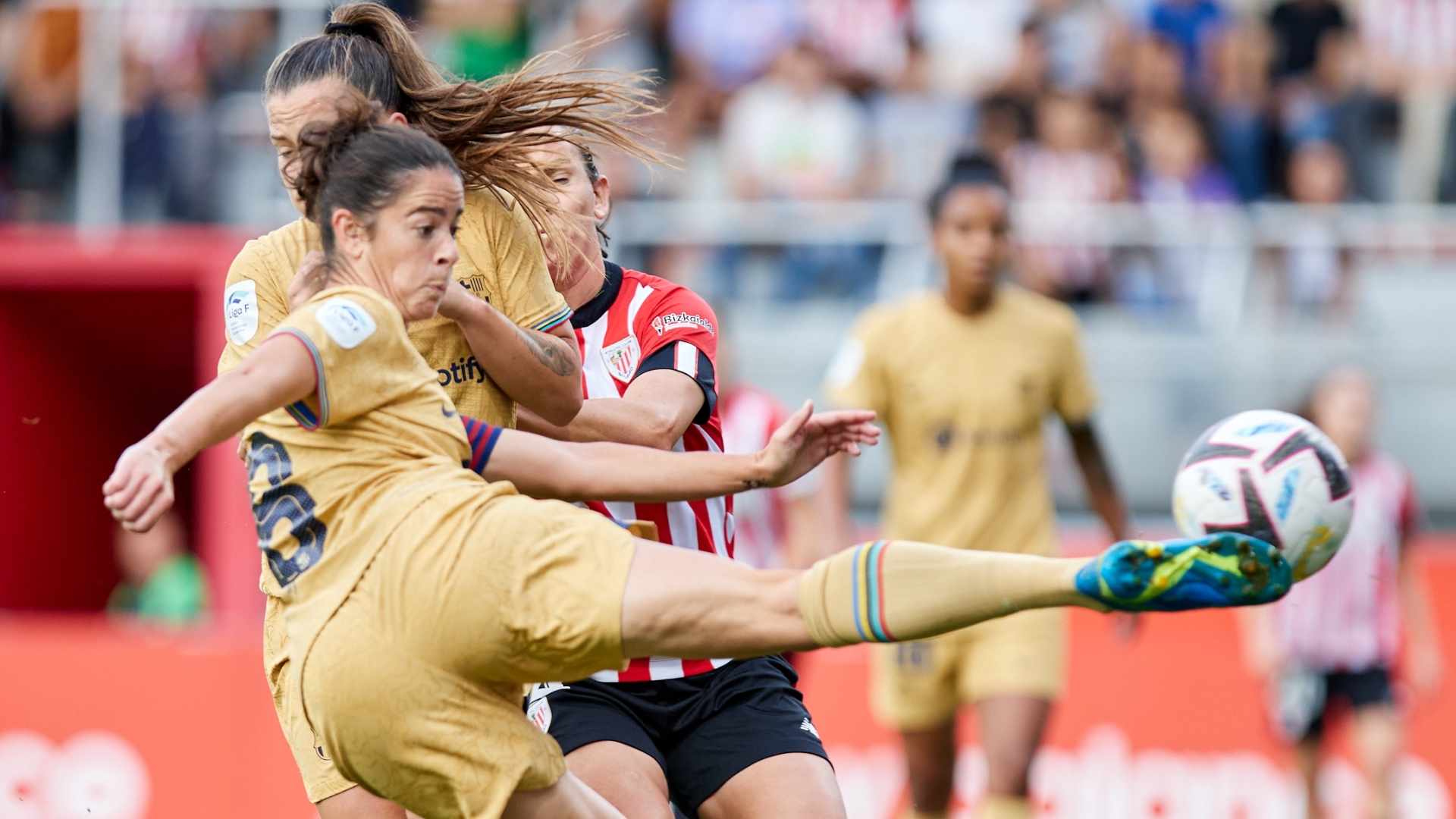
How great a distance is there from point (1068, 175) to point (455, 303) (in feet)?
23.0

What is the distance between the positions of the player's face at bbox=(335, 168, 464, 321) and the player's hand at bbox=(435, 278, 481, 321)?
0.12m

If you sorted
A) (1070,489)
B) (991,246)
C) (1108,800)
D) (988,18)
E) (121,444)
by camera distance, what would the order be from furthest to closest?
(121,444)
(988,18)
(1070,489)
(1108,800)
(991,246)

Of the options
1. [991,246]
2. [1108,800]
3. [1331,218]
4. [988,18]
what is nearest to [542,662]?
[991,246]

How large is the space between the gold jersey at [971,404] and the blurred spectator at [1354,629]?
1.99 m

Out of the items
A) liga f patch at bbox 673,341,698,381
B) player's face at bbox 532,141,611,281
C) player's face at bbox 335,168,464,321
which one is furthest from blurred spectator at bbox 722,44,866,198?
player's face at bbox 335,168,464,321

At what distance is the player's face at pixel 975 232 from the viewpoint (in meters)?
6.61

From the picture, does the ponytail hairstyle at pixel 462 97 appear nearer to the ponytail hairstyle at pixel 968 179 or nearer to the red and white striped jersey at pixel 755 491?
the ponytail hairstyle at pixel 968 179

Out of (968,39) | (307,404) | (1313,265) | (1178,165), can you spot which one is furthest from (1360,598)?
(307,404)

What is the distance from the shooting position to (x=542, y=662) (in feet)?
11.0

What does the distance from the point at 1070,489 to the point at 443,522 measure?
6.89 m

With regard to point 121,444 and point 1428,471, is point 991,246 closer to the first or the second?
point 1428,471

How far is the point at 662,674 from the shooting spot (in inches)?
167

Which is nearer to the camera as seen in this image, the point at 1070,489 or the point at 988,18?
the point at 1070,489

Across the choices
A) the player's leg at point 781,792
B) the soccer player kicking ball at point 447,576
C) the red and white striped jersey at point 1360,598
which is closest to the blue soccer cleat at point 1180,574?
the soccer player kicking ball at point 447,576
